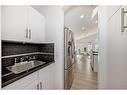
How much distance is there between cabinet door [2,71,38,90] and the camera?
3.50ft

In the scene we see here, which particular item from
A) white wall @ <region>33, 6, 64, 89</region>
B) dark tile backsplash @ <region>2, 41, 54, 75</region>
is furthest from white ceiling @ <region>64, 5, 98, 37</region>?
dark tile backsplash @ <region>2, 41, 54, 75</region>

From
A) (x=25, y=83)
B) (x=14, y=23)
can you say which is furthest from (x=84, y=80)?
(x=14, y=23)

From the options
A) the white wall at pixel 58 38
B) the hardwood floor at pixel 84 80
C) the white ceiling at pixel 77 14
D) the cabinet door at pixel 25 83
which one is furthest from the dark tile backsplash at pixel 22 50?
the hardwood floor at pixel 84 80

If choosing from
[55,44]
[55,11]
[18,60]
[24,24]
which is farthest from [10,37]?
[55,11]

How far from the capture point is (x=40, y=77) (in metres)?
1.71

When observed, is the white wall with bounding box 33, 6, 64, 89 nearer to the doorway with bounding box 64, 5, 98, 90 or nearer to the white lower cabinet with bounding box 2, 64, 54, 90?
the doorway with bounding box 64, 5, 98, 90

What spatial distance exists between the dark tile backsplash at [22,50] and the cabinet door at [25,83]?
33 cm

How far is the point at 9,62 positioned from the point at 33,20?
2.74 ft

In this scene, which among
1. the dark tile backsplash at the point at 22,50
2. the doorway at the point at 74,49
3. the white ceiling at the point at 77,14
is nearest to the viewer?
the dark tile backsplash at the point at 22,50

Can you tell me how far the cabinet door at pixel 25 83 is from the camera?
1.07 metres

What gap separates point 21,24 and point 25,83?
88cm

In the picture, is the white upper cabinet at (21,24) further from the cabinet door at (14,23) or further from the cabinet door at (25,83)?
the cabinet door at (25,83)

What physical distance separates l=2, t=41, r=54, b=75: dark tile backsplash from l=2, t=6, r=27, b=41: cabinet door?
224 millimetres
